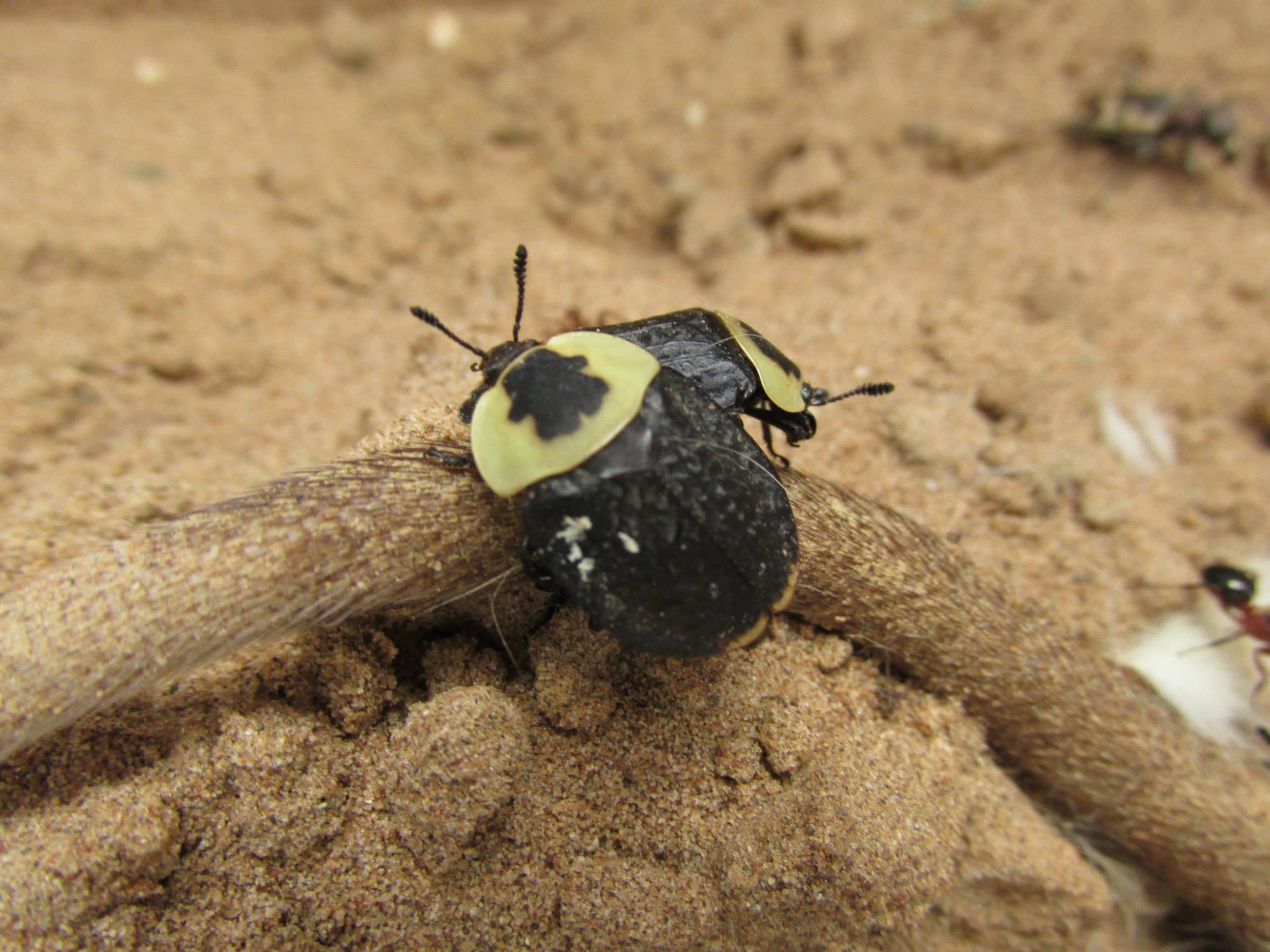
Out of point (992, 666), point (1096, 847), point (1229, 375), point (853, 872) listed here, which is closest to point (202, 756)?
point (853, 872)

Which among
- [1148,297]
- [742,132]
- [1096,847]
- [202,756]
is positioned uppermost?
[742,132]

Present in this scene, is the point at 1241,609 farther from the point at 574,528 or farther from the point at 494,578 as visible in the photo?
the point at 494,578

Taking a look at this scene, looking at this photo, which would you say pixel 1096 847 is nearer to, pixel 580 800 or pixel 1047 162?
pixel 580 800

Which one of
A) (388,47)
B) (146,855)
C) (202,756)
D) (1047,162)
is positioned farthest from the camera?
(388,47)

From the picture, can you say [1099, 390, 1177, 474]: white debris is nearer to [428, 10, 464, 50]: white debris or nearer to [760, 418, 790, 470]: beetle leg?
[760, 418, 790, 470]: beetle leg

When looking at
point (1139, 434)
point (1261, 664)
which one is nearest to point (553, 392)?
point (1139, 434)

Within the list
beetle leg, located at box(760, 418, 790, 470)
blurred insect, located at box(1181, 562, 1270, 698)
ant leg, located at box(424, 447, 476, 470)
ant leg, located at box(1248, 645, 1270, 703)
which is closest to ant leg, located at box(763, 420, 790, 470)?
beetle leg, located at box(760, 418, 790, 470)

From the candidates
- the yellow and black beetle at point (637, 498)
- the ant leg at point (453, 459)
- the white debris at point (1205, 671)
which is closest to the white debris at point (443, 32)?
the yellow and black beetle at point (637, 498)
